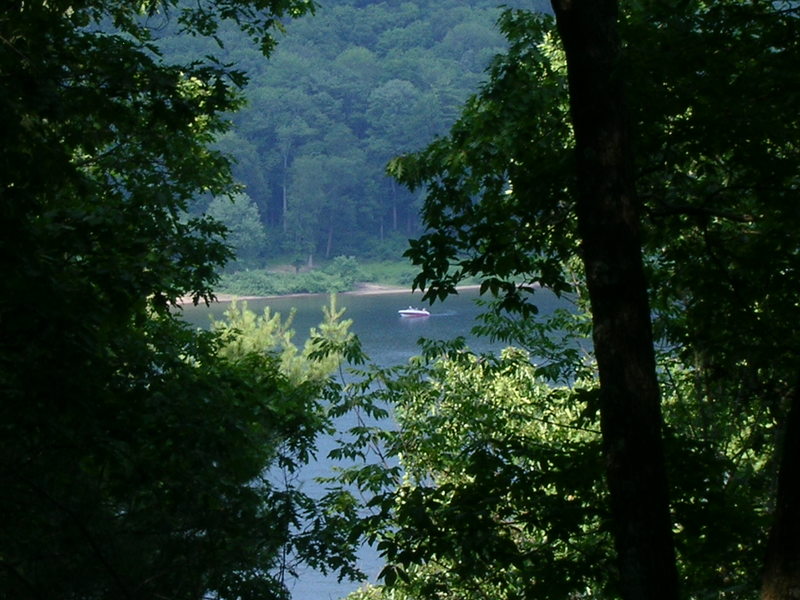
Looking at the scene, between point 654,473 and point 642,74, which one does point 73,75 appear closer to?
point 642,74

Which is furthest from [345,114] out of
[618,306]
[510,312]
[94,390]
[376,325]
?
[618,306]

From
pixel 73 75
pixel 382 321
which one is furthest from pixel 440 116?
pixel 73 75

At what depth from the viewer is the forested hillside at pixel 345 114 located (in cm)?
5747

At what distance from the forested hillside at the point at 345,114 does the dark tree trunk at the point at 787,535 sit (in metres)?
48.2

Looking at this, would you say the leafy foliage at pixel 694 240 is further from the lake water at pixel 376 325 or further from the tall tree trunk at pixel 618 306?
the lake water at pixel 376 325

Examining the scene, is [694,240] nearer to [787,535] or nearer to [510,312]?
[510,312]

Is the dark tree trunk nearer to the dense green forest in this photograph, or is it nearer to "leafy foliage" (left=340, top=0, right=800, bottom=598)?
the dense green forest

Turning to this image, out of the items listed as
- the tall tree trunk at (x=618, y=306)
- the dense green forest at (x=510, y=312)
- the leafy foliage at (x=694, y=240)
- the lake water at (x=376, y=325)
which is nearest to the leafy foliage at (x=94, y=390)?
the dense green forest at (x=510, y=312)

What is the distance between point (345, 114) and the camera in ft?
219

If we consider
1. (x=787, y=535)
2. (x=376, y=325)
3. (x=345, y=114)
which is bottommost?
(x=376, y=325)

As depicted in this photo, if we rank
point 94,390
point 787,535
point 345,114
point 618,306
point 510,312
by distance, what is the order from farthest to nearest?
point 345,114
point 510,312
point 94,390
point 618,306
point 787,535

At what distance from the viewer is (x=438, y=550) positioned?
3844 mm

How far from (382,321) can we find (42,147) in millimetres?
38279

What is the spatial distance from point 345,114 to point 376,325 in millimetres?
29869
